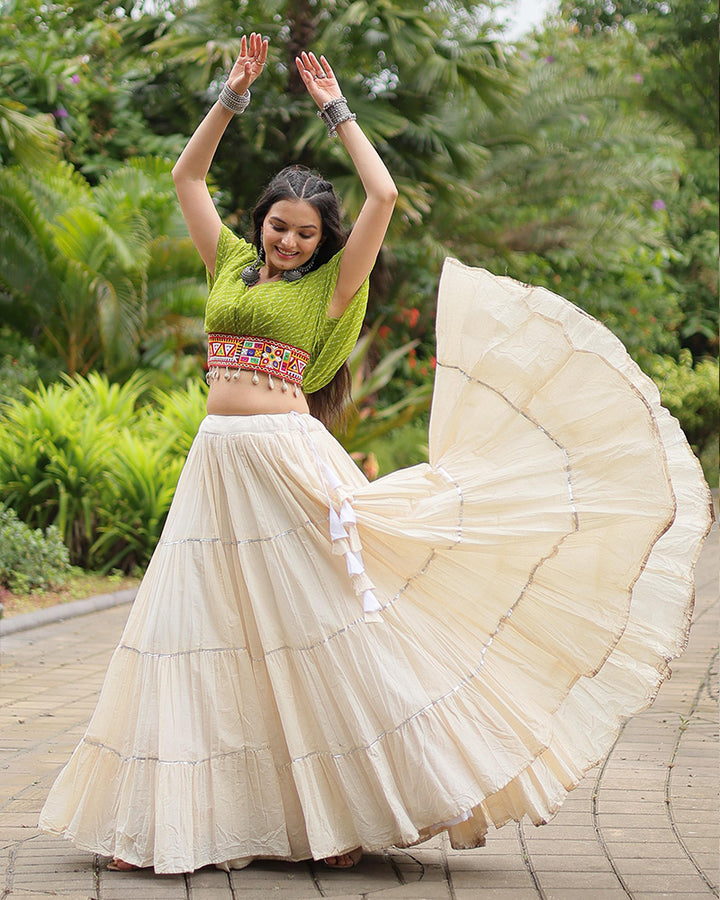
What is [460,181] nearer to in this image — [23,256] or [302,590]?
[23,256]

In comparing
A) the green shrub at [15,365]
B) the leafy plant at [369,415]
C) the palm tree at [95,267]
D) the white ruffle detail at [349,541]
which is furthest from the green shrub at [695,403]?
the white ruffle detail at [349,541]

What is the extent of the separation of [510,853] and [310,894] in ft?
2.41

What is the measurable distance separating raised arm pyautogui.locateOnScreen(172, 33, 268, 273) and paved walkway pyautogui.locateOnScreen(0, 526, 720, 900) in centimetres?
182

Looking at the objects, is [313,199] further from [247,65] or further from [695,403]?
[695,403]

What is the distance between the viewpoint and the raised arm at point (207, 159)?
347cm

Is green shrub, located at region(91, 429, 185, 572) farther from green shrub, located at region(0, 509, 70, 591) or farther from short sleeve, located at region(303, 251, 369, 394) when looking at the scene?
short sleeve, located at region(303, 251, 369, 394)

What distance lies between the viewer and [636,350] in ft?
60.3

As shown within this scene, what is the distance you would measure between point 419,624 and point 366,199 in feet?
3.95

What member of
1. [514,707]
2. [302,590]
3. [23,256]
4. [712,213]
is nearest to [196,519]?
[302,590]

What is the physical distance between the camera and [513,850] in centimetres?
358

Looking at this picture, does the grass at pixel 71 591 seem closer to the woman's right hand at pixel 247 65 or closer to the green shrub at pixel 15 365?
the green shrub at pixel 15 365

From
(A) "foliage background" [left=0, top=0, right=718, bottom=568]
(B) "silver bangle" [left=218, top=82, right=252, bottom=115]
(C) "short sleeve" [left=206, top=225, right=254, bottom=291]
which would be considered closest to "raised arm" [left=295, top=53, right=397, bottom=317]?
(B) "silver bangle" [left=218, top=82, right=252, bottom=115]

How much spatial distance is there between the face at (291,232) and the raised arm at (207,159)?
0.72 feet

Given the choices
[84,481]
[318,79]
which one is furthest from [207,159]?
[84,481]
